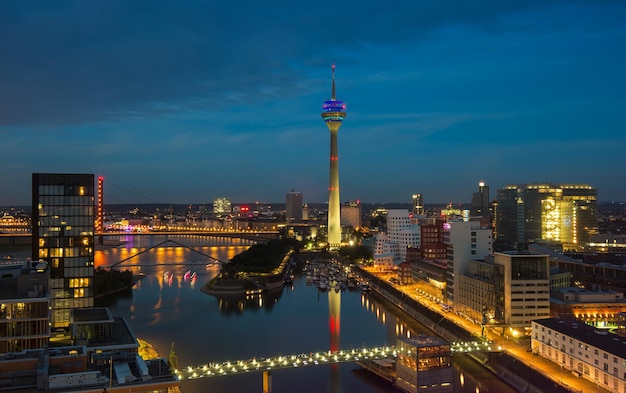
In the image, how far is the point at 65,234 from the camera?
834cm

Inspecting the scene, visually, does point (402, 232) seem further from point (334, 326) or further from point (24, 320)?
point (24, 320)

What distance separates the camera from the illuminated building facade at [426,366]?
23.9ft

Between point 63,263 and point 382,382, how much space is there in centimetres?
463

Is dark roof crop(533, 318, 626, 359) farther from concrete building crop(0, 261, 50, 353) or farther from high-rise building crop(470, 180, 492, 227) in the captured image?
high-rise building crop(470, 180, 492, 227)

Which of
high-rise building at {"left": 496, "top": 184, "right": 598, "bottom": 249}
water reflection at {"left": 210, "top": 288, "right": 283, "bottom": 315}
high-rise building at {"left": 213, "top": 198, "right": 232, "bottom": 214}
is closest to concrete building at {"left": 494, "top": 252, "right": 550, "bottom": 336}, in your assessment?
water reflection at {"left": 210, "top": 288, "right": 283, "bottom": 315}

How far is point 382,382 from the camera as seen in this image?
7.87m

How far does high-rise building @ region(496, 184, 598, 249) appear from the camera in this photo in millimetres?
25000

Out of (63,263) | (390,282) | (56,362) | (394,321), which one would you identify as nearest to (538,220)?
(390,282)

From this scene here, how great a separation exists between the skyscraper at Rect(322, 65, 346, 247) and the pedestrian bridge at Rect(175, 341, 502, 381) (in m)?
20.7

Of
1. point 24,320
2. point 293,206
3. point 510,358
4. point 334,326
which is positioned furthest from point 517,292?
point 293,206

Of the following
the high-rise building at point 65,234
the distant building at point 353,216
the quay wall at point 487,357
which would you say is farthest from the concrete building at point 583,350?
the distant building at point 353,216

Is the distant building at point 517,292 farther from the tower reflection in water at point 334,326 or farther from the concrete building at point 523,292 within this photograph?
the tower reflection in water at point 334,326

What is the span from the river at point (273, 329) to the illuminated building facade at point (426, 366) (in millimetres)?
329

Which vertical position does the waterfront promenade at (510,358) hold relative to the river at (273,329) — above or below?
above
